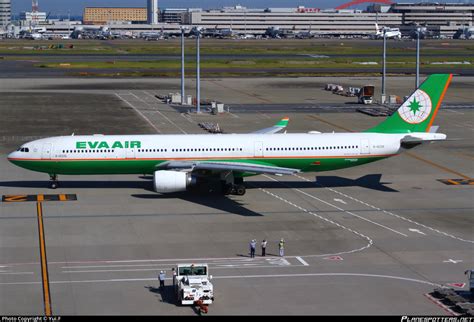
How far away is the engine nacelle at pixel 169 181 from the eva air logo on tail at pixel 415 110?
1891 centimetres

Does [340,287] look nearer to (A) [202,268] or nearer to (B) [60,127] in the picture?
(A) [202,268]

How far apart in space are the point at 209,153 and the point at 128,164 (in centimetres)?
635

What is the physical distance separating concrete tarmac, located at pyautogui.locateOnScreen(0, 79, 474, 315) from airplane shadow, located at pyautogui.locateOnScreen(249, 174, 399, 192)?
0.09 m

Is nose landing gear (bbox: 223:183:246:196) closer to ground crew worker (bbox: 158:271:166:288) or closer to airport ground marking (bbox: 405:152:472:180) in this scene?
airport ground marking (bbox: 405:152:472:180)

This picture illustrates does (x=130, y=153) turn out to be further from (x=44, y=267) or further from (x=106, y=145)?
(x=44, y=267)

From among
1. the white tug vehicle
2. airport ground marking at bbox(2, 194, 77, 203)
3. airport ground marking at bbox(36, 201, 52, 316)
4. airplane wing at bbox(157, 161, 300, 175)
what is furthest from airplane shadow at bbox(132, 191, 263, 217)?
the white tug vehicle

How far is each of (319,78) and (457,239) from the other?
12231cm

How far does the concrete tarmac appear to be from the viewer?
3897 centimetres

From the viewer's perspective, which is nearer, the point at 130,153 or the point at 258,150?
the point at 130,153

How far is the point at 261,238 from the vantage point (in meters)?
50.8

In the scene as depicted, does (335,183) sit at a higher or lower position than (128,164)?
lower

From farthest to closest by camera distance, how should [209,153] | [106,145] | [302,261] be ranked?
1. [209,153]
2. [106,145]
3. [302,261]

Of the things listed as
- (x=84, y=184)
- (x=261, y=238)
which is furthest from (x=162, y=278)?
(x=84, y=184)

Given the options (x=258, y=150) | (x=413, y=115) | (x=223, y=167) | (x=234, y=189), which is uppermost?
(x=413, y=115)
